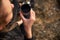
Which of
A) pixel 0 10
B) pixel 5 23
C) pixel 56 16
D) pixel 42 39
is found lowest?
pixel 42 39

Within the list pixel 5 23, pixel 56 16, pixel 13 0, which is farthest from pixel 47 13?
pixel 5 23

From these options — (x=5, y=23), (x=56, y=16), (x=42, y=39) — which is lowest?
(x=42, y=39)

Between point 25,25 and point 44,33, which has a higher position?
point 25,25

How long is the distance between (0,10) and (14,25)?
211mm

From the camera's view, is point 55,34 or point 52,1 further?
point 52,1

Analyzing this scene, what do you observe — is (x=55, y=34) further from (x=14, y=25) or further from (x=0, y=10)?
(x=0, y=10)

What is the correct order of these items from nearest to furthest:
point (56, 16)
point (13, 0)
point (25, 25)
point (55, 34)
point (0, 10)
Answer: point (0, 10) < point (25, 25) < point (13, 0) < point (55, 34) < point (56, 16)

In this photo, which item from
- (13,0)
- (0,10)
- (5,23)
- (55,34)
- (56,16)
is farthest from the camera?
(56,16)

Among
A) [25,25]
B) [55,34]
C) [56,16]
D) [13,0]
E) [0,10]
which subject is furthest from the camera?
[56,16]

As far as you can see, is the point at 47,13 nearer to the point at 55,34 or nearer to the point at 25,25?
the point at 55,34

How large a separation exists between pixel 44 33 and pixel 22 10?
94 cm

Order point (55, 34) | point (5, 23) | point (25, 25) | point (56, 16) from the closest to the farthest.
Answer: point (5, 23)
point (25, 25)
point (55, 34)
point (56, 16)

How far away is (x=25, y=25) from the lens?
149 centimetres

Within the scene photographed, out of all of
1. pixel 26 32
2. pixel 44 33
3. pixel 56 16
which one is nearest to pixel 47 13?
pixel 56 16
